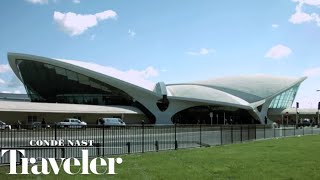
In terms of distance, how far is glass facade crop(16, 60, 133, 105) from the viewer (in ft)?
303

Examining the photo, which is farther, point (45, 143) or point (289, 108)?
point (289, 108)

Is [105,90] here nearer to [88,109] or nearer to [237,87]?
[88,109]

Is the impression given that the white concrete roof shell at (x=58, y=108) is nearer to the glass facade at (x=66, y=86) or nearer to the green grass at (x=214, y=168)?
the glass facade at (x=66, y=86)

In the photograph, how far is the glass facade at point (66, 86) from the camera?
92375mm

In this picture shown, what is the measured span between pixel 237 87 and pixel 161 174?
334ft

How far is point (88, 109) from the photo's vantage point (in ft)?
270

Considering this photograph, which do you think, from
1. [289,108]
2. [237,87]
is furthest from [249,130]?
[289,108]

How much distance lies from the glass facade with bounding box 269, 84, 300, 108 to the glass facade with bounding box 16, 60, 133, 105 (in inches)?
1596

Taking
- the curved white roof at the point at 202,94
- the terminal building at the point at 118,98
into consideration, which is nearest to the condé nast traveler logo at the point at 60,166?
the terminal building at the point at 118,98

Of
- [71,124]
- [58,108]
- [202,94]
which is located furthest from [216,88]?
[71,124]

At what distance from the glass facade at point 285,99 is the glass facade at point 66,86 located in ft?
133

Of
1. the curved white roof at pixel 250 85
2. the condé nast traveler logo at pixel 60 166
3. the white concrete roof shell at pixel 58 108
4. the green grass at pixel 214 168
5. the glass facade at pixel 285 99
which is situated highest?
the curved white roof at pixel 250 85

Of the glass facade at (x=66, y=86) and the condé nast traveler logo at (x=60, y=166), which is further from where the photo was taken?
the glass facade at (x=66, y=86)

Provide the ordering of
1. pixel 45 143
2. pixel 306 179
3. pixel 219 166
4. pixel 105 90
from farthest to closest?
pixel 105 90
pixel 45 143
pixel 219 166
pixel 306 179
